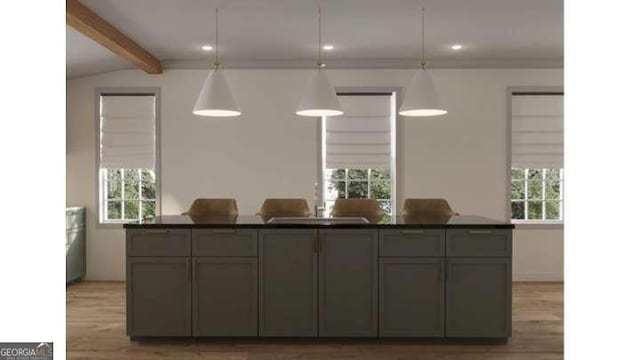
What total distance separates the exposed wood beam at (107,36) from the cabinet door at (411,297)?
3.07m

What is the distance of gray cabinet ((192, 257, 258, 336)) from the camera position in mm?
3715

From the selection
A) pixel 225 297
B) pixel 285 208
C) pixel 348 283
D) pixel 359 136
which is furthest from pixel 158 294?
pixel 359 136

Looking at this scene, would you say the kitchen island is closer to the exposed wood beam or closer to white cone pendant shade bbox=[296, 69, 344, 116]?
white cone pendant shade bbox=[296, 69, 344, 116]

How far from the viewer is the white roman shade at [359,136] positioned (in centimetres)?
645

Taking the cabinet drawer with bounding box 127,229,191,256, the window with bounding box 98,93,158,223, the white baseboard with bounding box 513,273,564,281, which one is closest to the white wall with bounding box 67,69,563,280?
the white baseboard with bounding box 513,273,564,281

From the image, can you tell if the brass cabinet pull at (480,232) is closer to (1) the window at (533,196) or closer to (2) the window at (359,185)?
(2) the window at (359,185)

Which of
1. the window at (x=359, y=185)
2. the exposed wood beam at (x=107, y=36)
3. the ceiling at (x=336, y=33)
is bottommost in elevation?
the window at (x=359, y=185)

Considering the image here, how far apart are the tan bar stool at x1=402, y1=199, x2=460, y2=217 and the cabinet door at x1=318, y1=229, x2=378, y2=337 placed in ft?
3.31

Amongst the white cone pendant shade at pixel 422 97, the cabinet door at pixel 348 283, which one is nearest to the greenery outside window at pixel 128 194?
the cabinet door at pixel 348 283

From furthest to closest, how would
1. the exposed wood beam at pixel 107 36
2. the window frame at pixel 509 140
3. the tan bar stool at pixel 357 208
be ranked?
the window frame at pixel 509 140, the tan bar stool at pixel 357 208, the exposed wood beam at pixel 107 36

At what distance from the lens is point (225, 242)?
3.72 metres

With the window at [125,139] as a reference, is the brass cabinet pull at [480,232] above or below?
below
